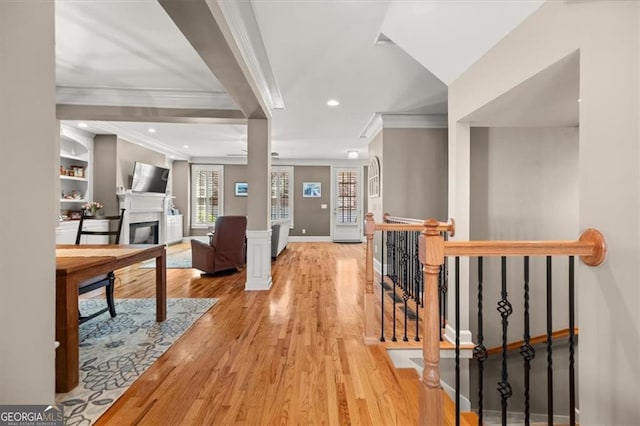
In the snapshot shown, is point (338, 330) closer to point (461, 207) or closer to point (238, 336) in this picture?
point (238, 336)

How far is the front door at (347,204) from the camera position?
9156 mm

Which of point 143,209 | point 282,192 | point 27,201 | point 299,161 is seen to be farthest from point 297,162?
point 27,201

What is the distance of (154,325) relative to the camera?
2760 mm

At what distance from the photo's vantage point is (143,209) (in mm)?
6609

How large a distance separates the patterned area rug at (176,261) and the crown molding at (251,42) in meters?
3.53

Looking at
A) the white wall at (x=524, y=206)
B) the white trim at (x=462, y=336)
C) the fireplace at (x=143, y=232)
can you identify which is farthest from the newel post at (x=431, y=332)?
the fireplace at (x=143, y=232)

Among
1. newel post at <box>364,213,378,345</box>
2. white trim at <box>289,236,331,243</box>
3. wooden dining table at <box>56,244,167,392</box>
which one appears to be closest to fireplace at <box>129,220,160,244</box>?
white trim at <box>289,236,331,243</box>

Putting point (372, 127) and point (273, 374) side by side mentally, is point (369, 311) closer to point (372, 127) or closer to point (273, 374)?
point (273, 374)

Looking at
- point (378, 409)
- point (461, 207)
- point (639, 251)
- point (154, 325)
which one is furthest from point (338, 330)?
point (639, 251)

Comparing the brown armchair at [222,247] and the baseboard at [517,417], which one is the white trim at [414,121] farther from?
the baseboard at [517,417]

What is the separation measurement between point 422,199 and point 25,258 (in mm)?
4784

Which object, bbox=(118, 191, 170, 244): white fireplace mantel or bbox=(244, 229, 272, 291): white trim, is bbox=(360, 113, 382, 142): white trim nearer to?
bbox=(244, 229, 272, 291): white trim

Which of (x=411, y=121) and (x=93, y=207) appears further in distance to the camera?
(x=93, y=207)

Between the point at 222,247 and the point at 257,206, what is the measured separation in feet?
3.88
